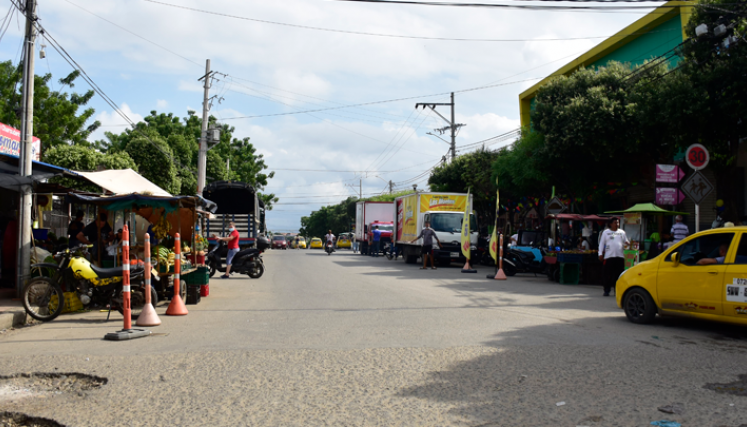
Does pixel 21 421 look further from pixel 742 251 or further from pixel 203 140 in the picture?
pixel 203 140

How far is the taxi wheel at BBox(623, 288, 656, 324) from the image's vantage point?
30.1ft

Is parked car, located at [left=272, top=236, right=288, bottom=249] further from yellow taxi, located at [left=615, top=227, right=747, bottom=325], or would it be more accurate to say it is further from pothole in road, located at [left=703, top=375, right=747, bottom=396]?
pothole in road, located at [left=703, top=375, right=747, bottom=396]

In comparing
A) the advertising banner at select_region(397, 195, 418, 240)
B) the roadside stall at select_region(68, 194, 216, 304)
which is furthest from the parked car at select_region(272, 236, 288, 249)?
the roadside stall at select_region(68, 194, 216, 304)

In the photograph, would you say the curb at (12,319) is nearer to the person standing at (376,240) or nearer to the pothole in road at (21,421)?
the pothole in road at (21,421)

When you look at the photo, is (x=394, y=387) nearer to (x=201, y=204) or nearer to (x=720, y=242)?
(x=720, y=242)

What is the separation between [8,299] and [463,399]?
10.0 meters

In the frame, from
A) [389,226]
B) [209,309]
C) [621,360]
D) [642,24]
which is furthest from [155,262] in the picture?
[389,226]

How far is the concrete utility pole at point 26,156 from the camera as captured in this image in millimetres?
11086

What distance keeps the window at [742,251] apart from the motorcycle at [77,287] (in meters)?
9.24

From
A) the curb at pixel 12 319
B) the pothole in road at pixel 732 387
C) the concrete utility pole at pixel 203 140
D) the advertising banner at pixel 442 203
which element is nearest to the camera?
the pothole in road at pixel 732 387

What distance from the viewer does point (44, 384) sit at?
5828 mm

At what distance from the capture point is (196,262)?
44.0ft

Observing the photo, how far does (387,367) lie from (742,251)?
209 inches

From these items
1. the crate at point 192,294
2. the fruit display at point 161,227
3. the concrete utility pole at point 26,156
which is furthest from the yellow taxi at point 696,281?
the concrete utility pole at point 26,156
